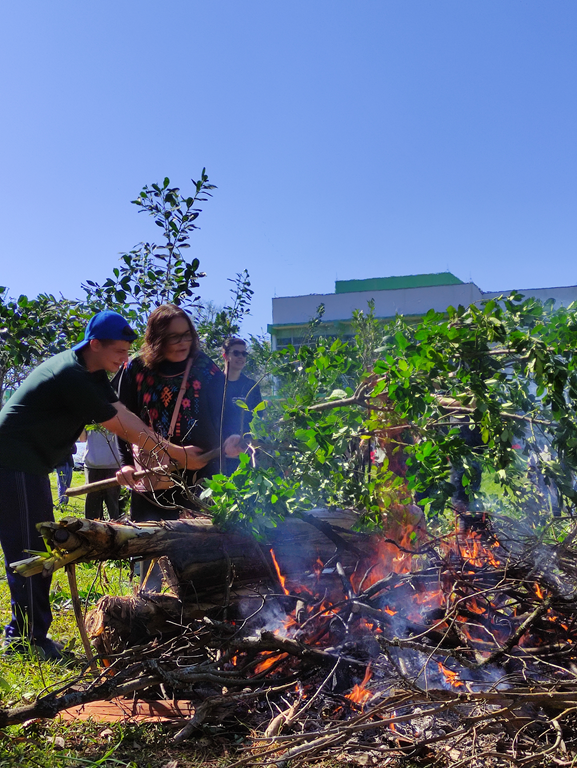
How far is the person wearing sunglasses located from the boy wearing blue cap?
0.35 m

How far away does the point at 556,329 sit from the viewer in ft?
8.00

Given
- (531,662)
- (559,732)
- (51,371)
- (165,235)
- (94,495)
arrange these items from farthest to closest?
1. (94,495)
2. (165,235)
3. (51,371)
4. (531,662)
5. (559,732)

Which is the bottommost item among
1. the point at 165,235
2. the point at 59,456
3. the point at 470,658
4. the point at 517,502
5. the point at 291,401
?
the point at 470,658

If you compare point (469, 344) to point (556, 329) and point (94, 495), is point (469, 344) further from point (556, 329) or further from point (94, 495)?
point (94, 495)

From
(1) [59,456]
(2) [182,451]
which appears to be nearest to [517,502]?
(2) [182,451]

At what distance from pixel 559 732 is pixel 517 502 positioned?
186 cm

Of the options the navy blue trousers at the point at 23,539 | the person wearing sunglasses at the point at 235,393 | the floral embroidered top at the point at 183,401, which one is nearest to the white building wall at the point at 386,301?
the person wearing sunglasses at the point at 235,393

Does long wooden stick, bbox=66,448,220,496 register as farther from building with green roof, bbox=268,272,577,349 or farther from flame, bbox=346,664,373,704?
building with green roof, bbox=268,272,577,349

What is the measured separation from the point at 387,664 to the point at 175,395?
77.1 inches

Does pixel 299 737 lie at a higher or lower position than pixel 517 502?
lower

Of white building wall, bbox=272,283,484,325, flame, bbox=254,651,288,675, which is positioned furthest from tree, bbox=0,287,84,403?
white building wall, bbox=272,283,484,325

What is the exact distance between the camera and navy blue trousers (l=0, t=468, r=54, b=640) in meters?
3.32

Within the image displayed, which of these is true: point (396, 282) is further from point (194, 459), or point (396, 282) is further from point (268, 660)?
point (268, 660)

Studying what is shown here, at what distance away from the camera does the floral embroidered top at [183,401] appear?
3.68 meters
